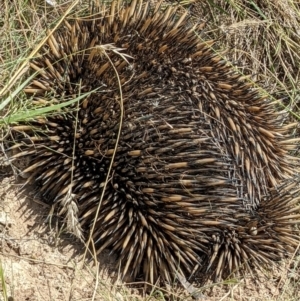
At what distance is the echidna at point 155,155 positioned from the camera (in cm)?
328

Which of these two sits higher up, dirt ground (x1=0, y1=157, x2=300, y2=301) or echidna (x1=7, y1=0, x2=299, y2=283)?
echidna (x1=7, y1=0, x2=299, y2=283)

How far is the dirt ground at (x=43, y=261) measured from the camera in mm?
3279

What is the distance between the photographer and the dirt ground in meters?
3.28

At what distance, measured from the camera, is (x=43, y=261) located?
3338mm

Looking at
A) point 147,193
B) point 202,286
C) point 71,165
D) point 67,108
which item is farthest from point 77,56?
point 202,286

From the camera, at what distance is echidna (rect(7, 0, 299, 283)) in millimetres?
3279

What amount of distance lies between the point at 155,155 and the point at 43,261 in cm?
75

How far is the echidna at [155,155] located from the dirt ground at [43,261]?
0.10m

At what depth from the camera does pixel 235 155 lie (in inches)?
130

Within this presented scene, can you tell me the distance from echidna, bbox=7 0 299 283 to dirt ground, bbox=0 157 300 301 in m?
0.10

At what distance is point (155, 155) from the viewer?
3.28m

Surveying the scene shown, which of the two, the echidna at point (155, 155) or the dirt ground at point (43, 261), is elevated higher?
the echidna at point (155, 155)

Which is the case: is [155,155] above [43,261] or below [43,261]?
above

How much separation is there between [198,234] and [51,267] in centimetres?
74
